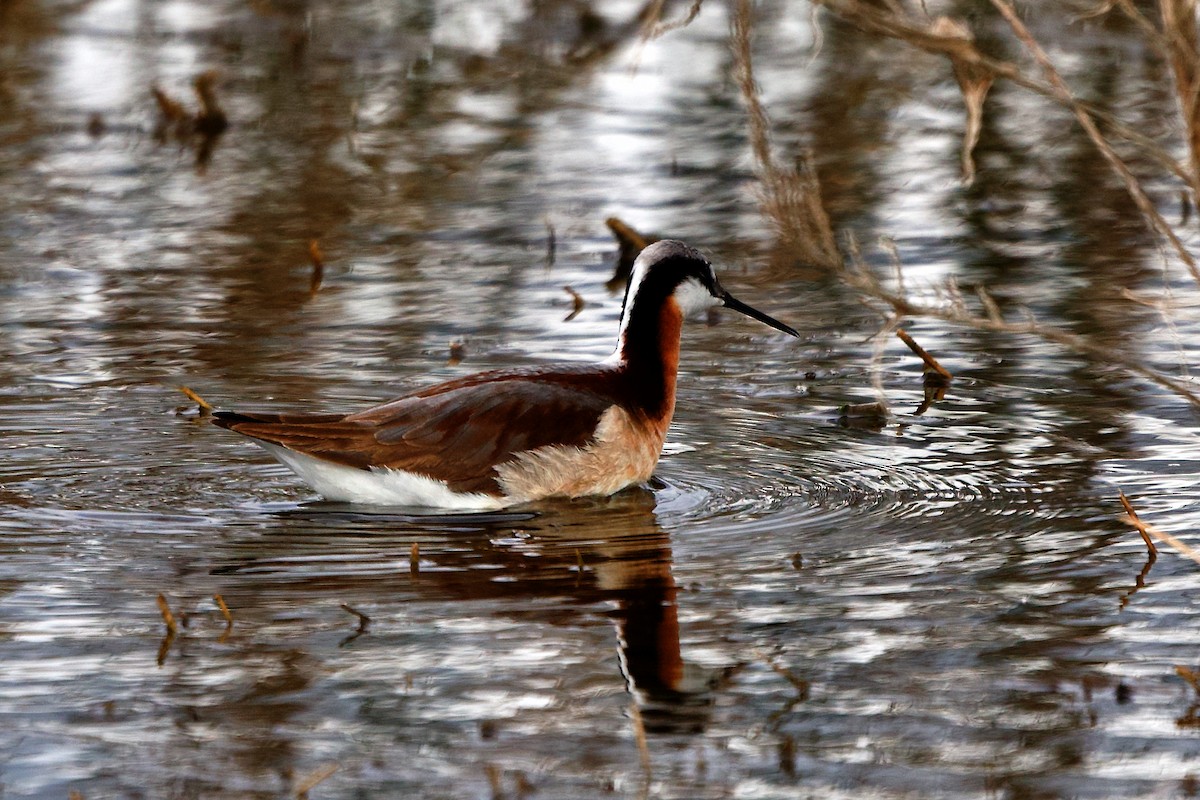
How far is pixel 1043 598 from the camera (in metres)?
7.86

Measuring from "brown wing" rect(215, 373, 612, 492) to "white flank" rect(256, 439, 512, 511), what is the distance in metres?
0.05

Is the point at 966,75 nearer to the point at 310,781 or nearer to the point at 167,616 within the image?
the point at 310,781

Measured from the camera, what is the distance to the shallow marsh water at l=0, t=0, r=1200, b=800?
21.2 feet

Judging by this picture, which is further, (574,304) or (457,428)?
(574,304)

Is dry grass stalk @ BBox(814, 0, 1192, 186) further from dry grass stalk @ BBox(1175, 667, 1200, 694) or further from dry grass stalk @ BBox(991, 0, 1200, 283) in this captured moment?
dry grass stalk @ BBox(1175, 667, 1200, 694)

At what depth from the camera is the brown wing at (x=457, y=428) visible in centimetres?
938

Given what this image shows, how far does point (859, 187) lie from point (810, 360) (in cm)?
487

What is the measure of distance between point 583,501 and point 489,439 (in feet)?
1.99

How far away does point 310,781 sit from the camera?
5977 mm

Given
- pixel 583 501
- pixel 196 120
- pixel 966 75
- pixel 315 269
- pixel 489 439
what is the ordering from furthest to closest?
pixel 196 120 → pixel 315 269 → pixel 583 501 → pixel 489 439 → pixel 966 75

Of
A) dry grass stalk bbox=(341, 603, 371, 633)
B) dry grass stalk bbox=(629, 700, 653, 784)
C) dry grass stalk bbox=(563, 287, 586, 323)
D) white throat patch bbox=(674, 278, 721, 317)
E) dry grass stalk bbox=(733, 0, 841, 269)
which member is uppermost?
dry grass stalk bbox=(733, 0, 841, 269)

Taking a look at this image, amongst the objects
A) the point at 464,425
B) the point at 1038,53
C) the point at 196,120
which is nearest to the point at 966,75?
the point at 1038,53

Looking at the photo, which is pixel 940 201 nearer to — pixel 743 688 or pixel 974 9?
pixel 974 9

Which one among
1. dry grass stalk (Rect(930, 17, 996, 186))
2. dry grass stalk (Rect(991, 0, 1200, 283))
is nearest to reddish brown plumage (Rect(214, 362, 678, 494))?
dry grass stalk (Rect(930, 17, 996, 186))
